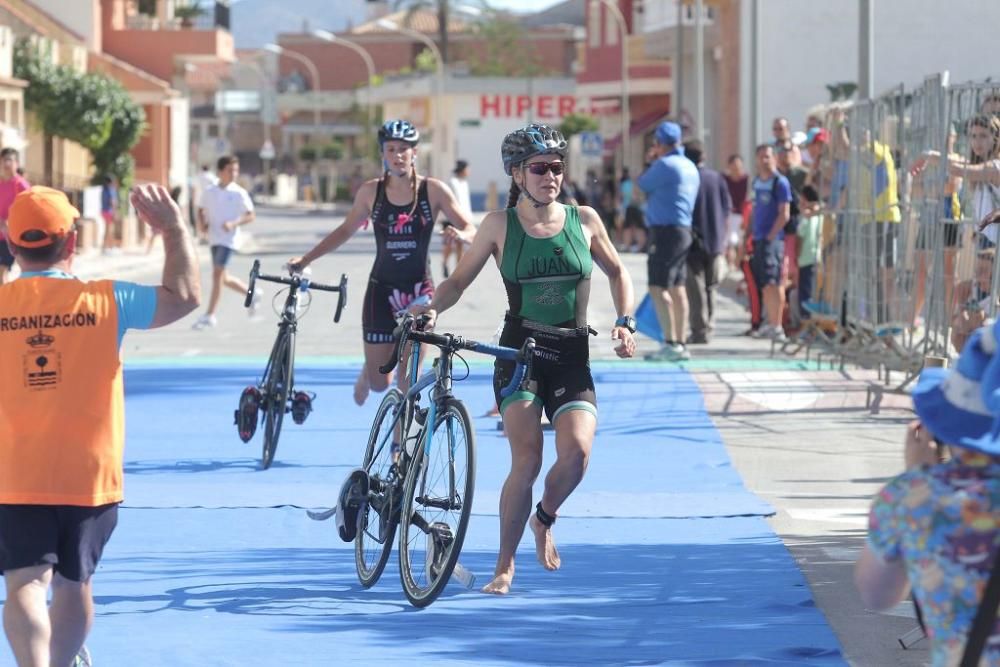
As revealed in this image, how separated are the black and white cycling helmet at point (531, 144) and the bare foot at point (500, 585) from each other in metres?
1.61

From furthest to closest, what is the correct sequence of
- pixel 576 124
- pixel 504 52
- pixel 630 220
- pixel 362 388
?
pixel 504 52
pixel 576 124
pixel 630 220
pixel 362 388

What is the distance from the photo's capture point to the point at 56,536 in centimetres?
540

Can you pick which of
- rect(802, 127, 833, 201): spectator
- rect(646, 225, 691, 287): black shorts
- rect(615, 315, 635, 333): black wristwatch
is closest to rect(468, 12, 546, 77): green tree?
rect(802, 127, 833, 201): spectator

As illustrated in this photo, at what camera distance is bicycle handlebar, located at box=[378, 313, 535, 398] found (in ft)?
22.7

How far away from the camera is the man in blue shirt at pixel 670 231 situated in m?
16.5

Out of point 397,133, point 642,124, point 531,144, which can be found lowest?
point 531,144

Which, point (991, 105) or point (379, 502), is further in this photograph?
point (991, 105)

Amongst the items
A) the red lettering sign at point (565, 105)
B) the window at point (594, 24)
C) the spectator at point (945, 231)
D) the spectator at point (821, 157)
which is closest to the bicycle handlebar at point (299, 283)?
the spectator at point (945, 231)

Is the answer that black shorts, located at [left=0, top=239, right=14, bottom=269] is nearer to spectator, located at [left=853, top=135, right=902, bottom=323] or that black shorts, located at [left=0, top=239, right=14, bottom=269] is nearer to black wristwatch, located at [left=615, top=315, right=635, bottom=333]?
spectator, located at [left=853, top=135, right=902, bottom=323]

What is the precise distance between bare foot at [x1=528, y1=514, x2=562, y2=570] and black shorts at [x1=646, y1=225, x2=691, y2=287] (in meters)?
8.90

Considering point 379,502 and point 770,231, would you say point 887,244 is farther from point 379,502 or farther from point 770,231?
point 379,502

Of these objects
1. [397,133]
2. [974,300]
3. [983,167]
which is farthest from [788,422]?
[397,133]

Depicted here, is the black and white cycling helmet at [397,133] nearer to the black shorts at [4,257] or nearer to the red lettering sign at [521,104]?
the black shorts at [4,257]

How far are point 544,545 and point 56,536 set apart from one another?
9.00 feet
